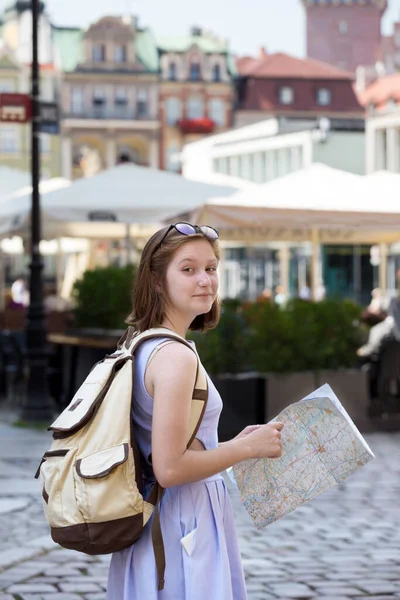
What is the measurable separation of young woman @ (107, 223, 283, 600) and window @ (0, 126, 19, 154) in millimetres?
88206

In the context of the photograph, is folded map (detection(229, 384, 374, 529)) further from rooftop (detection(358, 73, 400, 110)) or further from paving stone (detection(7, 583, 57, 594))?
rooftop (detection(358, 73, 400, 110))

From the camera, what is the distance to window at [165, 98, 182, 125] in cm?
9475

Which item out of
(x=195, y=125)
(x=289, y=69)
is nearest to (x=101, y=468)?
(x=195, y=125)

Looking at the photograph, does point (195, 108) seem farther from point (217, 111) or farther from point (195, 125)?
Result: point (195, 125)

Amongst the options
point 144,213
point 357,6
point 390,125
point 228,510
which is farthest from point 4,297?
point 357,6

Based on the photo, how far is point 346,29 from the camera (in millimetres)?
119312

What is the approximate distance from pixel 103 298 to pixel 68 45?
81.1 m

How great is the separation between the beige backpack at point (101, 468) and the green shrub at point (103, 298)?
1278 centimetres

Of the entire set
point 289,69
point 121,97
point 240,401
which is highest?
point 289,69

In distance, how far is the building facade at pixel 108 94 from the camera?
9150 centimetres

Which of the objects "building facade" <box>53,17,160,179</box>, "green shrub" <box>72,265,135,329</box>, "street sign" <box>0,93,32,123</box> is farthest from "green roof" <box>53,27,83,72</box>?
"street sign" <box>0,93,32,123</box>

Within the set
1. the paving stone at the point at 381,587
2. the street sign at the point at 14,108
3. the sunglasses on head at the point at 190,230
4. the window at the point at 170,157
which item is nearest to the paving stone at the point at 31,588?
the paving stone at the point at 381,587

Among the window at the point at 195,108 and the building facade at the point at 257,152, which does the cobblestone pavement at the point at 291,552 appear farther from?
the window at the point at 195,108

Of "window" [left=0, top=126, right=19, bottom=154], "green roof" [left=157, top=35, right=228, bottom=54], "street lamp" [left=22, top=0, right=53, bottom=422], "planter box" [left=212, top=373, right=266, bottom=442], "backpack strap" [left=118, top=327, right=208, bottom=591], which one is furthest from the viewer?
"green roof" [left=157, top=35, right=228, bottom=54]
